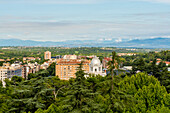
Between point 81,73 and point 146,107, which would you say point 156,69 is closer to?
point 146,107

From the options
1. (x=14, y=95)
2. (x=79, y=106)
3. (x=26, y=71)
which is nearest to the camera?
(x=79, y=106)

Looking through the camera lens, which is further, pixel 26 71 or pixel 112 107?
pixel 26 71

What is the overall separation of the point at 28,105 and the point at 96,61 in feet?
114

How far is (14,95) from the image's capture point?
83.8 feet

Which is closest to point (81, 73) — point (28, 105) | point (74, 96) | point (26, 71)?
point (74, 96)

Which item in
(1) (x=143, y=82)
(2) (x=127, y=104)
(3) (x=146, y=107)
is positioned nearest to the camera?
(2) (x=127, y=104)

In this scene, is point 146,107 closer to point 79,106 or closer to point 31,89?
point 79,106

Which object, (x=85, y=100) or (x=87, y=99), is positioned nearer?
(x=85, y=100)

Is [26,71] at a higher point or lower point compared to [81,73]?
lower

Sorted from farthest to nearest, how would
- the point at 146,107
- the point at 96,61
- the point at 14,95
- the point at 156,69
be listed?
the point at 96,61 < the point at 156,69 < the point at 14,95 < the point at 146,107

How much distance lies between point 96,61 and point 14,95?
3099 cm

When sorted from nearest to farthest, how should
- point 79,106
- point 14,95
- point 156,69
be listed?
point 79,106 → point 14,95 → point 156,69

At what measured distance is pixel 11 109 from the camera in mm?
21234

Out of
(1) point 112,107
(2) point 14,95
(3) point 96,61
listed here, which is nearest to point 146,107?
(1) point 112,107
